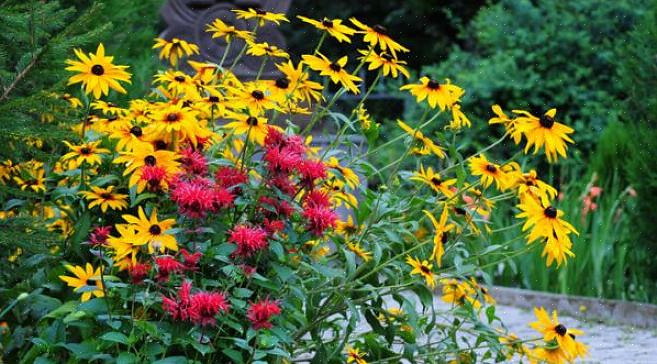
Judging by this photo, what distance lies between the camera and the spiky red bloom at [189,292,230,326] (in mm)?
2400

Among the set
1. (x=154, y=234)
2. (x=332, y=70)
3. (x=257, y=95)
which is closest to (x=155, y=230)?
(x=154, y=234)

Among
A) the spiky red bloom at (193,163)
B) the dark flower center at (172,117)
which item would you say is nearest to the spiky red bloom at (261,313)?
the spiky red bloom at (193,163)

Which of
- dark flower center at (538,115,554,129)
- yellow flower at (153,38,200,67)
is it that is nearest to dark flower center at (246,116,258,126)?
dark flower center at (538,115,554,129)

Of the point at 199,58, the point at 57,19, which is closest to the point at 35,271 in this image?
the point at 57,19

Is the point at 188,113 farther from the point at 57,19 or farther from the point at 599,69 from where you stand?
the point at 599,69

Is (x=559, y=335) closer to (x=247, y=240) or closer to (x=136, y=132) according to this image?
(x=247, y=240)

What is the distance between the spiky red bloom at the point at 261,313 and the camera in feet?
8.18

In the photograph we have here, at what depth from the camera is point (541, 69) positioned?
858cm

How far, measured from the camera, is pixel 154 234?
247 centimetres

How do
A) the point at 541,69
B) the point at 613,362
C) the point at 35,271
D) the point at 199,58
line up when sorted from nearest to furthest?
1. the point at 35,271
2. the point at 613,362
3. the point at 199,58
4. the point at 541,69

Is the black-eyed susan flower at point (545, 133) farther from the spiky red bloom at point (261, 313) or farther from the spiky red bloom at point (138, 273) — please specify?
the spiky red bloom at point (138, 273)

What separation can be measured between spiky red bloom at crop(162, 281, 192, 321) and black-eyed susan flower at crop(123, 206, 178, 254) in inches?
3.7

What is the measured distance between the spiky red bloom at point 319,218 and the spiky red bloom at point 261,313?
22cm

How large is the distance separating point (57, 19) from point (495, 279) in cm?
418
